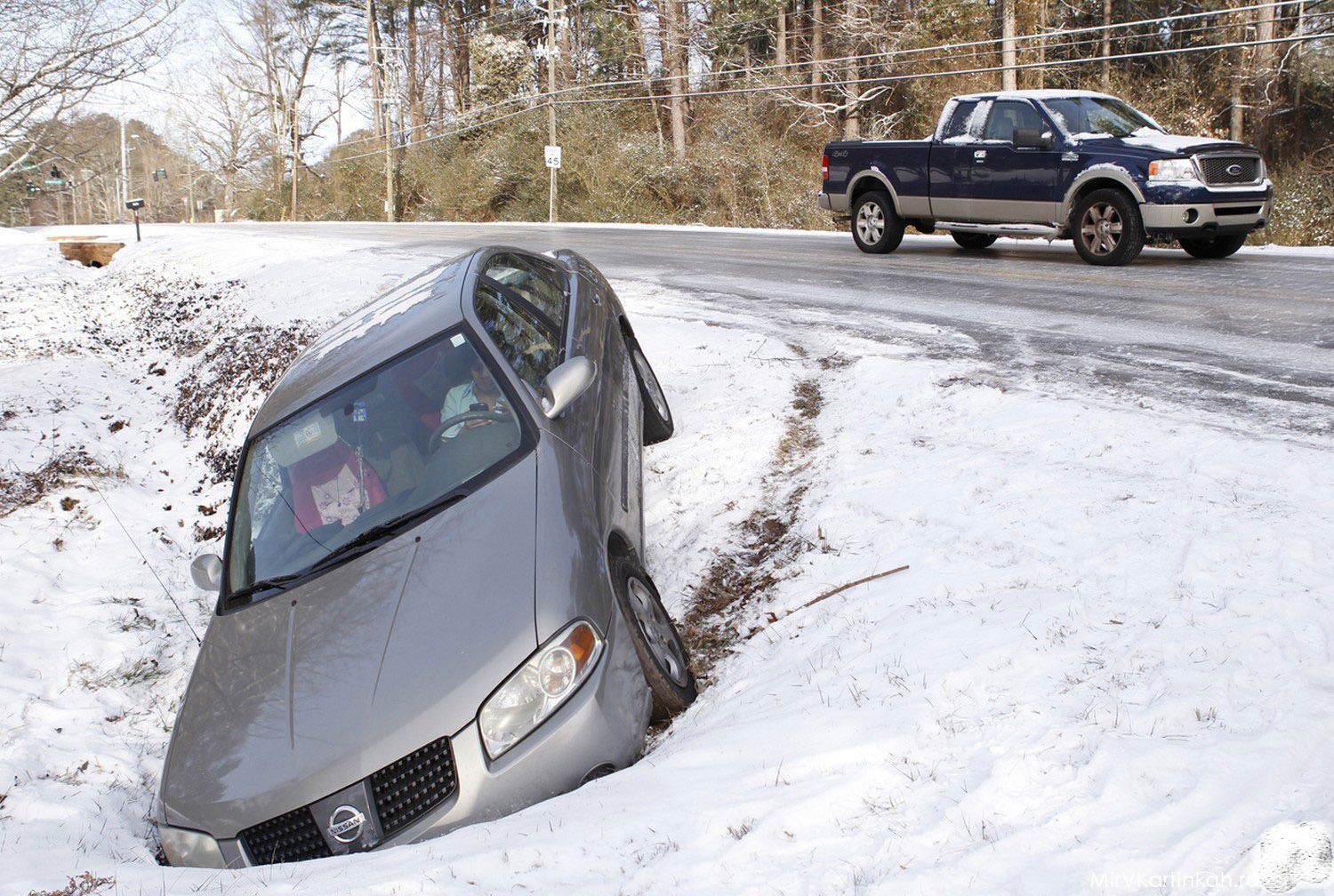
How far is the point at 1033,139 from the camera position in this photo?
1240cm

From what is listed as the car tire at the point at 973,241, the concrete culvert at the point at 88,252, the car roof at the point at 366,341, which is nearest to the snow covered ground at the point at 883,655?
the car roof at the point at 366,341

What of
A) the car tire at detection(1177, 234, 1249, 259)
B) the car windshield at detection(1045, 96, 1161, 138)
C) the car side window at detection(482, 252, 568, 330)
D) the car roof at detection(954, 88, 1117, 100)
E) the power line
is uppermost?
the power line

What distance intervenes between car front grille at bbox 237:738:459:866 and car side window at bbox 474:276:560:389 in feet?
6.02

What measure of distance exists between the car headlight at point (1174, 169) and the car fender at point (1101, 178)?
24cm

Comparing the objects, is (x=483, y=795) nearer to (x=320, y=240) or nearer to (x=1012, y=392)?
(x=1012, y=392)

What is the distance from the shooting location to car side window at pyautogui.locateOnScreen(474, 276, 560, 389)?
482cm

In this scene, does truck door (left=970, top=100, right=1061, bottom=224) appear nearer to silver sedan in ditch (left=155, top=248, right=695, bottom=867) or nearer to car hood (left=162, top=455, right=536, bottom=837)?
silver sedan in ditch (left=155, top=248, right=695, bottom=867)

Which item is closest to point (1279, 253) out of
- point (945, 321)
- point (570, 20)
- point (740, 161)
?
point (945, 321)

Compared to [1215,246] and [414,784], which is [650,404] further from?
[1215,246]

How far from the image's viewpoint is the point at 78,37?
42.1 ft

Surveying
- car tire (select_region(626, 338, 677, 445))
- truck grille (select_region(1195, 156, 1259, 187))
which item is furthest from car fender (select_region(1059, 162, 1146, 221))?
car tire (select_region(626, 338, 677, 445))

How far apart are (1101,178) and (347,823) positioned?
1141 cm

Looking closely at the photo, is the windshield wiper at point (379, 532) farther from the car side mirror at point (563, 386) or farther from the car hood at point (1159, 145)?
the car hood at point (1159, 145)

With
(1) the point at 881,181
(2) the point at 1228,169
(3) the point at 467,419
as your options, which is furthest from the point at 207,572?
(1) the point at 881,181
